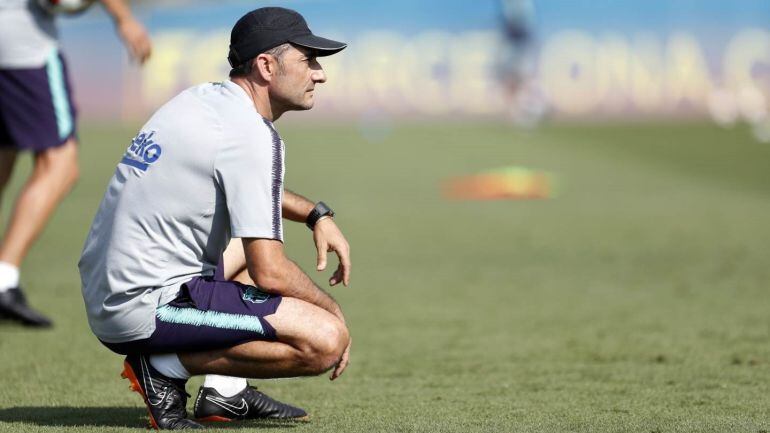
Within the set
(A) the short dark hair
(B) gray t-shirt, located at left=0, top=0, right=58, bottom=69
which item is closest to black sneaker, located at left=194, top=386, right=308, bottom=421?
(A) the short dark hair

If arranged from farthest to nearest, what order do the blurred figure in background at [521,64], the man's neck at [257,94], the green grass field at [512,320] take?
the blurred figure in background at [521,64] < the green grass field at [512,320] < the man's neck at [257,94]

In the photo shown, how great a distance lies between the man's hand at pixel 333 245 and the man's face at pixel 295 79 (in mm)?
426

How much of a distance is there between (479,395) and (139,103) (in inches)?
1301

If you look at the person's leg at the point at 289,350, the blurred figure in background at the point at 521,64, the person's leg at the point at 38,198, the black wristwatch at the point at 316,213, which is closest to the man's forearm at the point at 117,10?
the person's leg at the point at 38,198

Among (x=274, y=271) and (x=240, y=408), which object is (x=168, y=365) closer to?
(x=240, y=408)

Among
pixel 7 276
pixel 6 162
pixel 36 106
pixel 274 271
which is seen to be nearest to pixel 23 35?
pixel 36 106

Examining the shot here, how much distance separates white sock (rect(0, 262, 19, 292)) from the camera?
6.27 m

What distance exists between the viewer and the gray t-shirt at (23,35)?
21.6 ft

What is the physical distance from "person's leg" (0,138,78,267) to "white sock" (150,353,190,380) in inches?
104

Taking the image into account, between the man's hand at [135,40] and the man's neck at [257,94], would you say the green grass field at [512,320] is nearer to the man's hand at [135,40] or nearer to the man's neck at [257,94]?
the man's neck at [257,94]

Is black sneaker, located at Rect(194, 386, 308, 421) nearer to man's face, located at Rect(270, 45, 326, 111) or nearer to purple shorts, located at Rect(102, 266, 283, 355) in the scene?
purple shorts, located at Rect(102, 266, 283, 355)

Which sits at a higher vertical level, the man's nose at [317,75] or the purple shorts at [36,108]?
the man's nose at [317,75]

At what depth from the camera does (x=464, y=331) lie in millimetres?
6359

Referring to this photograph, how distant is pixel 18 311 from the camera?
249 inches
